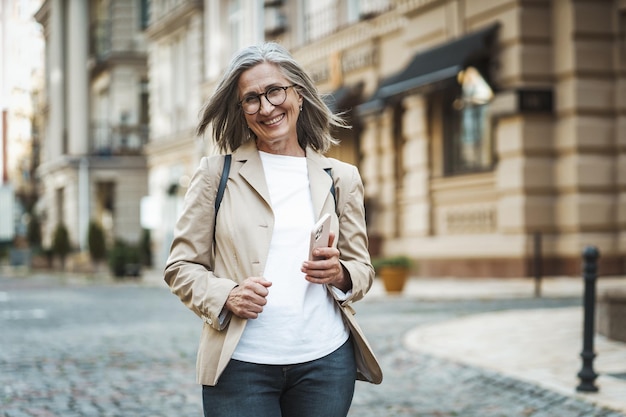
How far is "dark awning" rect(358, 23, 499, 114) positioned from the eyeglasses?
15.9 m

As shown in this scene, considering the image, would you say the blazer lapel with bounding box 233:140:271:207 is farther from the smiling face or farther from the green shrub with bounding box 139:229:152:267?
the green shrub with bounding box 139:229:152:267

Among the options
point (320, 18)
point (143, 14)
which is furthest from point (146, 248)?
point (320, 18)

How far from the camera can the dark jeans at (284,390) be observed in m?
2.91

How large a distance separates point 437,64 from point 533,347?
1105 cm

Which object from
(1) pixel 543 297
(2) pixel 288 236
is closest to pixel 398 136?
(1) pixel 543 297

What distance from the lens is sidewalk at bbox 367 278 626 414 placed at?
7352mm

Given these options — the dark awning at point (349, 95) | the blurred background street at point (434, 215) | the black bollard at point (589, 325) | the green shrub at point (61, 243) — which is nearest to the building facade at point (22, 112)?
the green shrub at point (61, 243)

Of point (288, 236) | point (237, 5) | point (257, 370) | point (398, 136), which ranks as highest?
point (237, 5)

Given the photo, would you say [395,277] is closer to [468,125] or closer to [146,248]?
[468,125]

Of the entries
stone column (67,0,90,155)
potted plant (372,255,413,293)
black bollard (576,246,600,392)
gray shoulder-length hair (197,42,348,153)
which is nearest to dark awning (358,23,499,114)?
potted plant (372,255,413,293)

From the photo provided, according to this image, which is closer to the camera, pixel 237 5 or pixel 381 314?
pixel 381 314

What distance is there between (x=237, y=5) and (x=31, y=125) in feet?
187

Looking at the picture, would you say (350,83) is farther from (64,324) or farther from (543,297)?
(64,324)

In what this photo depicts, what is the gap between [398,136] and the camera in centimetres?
2409
